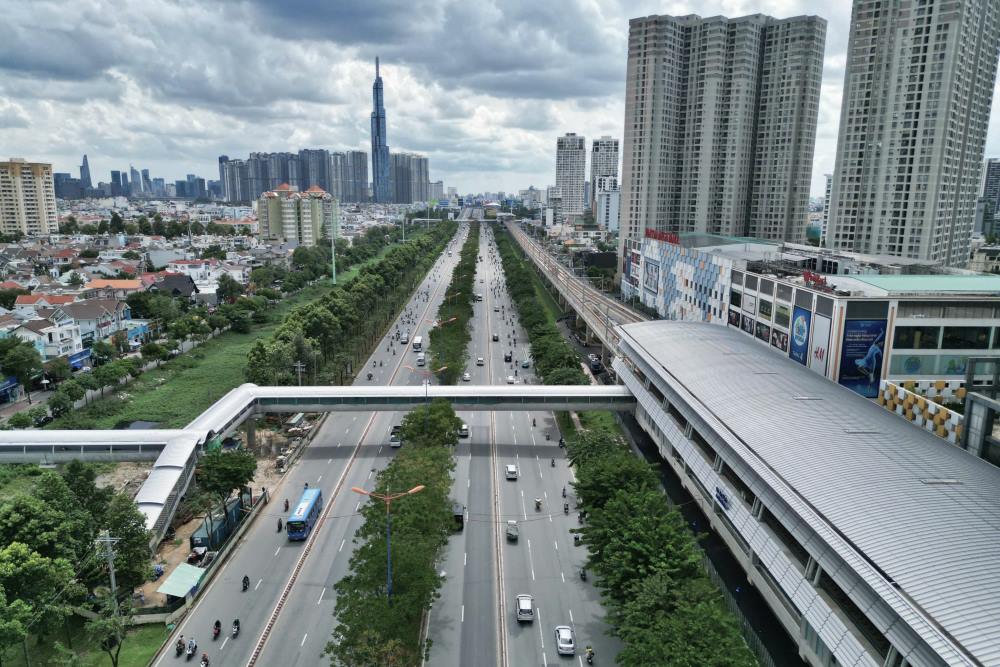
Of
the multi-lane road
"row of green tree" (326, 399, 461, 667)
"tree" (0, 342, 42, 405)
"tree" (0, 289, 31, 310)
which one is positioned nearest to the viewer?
"row of green tree" (326, 399, 461, 667)

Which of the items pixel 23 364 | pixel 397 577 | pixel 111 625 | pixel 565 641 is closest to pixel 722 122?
pixel 565 641

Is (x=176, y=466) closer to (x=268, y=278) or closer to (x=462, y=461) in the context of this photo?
(x=462, y=461)

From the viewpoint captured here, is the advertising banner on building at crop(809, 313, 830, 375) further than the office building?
No

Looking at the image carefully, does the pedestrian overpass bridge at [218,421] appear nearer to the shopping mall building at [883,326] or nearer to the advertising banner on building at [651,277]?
the shopping mall building at [883,326]

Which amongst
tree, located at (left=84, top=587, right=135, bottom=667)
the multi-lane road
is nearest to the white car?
the multi-lane road

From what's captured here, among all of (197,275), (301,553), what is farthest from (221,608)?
(197,275)

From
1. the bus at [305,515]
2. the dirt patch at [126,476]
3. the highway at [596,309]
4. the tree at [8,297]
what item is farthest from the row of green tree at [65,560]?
the tree at [8,297]

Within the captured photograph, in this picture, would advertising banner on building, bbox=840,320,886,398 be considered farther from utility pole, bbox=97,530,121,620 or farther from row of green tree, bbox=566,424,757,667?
utility pole, bbox=97,530,121,620
